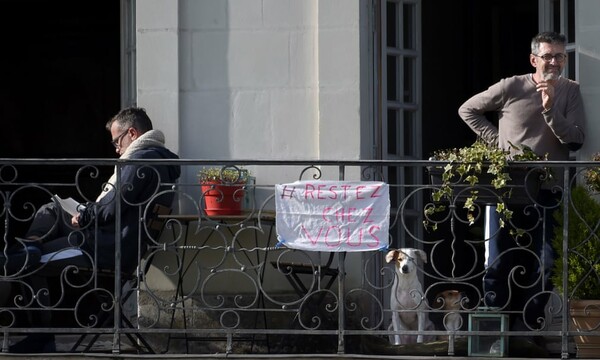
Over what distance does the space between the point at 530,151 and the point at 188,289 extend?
2736 millimetres

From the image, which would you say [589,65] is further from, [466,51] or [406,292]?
[466,51]

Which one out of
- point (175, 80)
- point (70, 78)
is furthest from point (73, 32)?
point (175, 80)

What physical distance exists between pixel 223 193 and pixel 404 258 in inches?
51.4

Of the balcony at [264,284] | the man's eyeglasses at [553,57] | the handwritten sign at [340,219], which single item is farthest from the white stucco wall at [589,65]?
the handwritten sign at [340,219]

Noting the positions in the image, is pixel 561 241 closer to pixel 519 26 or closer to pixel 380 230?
pixel 380 230

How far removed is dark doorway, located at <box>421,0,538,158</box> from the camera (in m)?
12.7

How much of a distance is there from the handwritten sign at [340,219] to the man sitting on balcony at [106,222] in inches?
35.4

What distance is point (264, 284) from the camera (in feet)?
34.4

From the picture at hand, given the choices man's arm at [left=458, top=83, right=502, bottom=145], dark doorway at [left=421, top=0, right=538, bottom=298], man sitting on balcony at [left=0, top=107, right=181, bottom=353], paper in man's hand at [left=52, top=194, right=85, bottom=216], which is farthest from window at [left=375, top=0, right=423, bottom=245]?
paper in man's hand at [left=52, top=194, right=85, bottom=216]

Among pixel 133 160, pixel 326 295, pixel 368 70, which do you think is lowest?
pixel 326 295

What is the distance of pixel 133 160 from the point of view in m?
9.34

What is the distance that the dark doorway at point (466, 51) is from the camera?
1267 cm

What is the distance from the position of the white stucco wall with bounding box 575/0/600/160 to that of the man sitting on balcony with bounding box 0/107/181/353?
2.81 meters

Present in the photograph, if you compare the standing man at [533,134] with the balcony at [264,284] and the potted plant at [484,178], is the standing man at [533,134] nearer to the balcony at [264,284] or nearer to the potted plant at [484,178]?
the balcony at [264,284]
